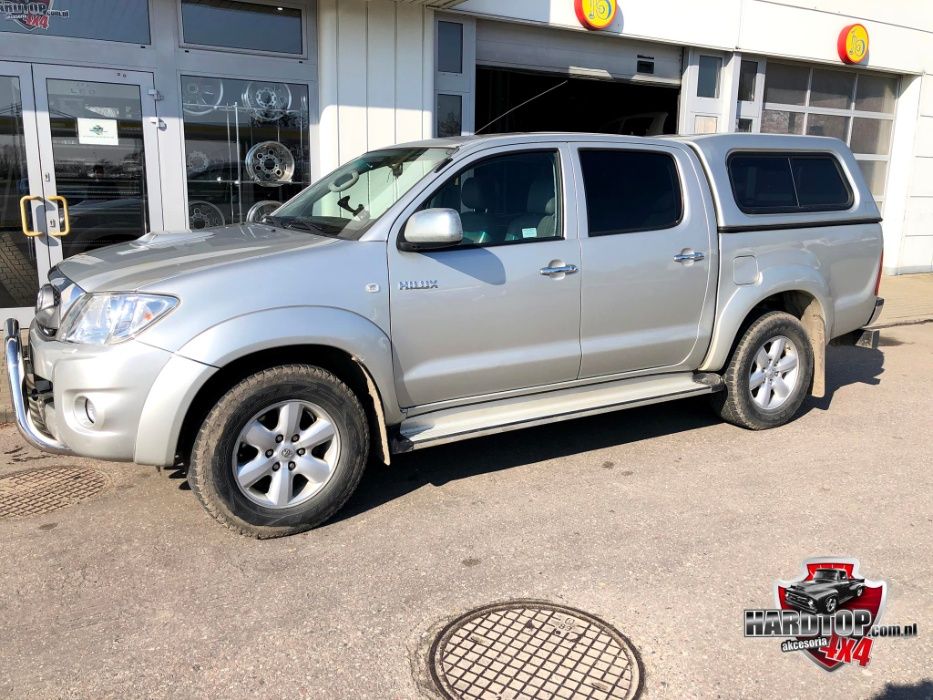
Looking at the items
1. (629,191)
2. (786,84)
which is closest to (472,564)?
(629,191)

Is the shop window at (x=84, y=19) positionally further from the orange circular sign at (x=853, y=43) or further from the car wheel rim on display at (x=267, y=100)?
the orange circular sign at (x=853, y=43)

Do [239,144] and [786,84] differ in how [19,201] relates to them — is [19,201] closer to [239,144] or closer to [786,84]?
[239,144]

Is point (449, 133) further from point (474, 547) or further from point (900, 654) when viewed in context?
point (900, 654)

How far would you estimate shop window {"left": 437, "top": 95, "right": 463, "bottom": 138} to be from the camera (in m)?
9.48

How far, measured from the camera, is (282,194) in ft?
28.6

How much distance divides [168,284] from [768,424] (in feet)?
13.2

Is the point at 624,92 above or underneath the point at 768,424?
above

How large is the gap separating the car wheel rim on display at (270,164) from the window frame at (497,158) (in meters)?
4.71

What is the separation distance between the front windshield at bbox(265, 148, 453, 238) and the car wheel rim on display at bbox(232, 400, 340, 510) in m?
0.97

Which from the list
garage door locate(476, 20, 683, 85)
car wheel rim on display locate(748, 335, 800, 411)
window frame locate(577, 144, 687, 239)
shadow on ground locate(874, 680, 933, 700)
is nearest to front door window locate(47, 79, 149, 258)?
garage door locate(476, 20, 683, 85)

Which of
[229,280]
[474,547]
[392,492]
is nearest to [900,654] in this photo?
[474,547]

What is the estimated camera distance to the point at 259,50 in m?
8.22

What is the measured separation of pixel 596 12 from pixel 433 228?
23.5 feet

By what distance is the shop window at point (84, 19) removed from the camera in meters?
7.25
